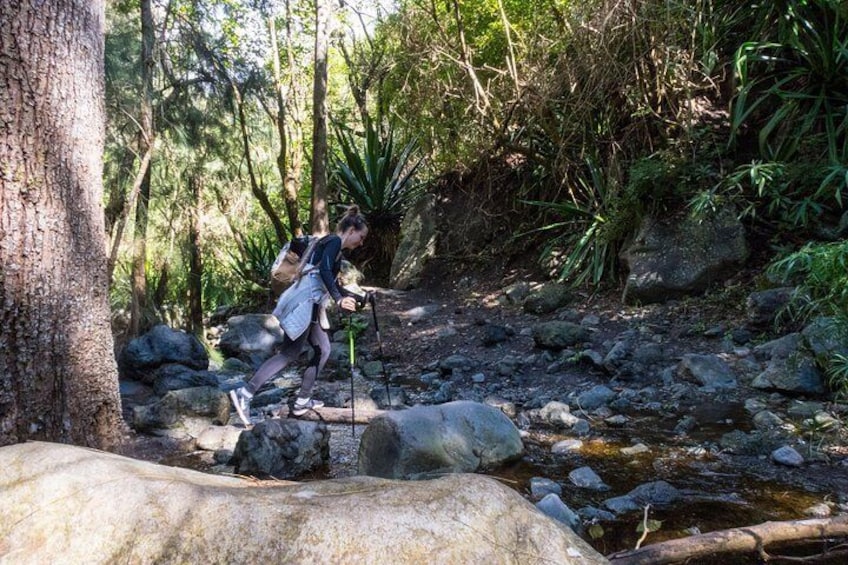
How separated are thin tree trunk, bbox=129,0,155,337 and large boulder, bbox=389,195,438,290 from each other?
3692 mm

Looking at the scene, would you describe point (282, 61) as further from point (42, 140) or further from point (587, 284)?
point (42, 140)

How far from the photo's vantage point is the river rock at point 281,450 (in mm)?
3420

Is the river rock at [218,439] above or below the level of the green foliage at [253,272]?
below

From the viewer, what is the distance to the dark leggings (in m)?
4.32

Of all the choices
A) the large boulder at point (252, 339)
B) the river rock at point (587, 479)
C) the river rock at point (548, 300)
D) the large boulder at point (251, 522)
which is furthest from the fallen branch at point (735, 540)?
the large boulder at point (252, 339)

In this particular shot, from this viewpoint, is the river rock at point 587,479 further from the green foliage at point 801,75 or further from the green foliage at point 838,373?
the green foliage at point 801,75

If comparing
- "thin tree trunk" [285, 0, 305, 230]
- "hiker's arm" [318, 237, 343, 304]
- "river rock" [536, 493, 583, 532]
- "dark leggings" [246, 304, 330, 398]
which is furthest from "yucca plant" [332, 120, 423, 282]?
"river rock" [536, 493, 583, 532]

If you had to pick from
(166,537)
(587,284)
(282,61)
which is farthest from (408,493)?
(282,61)

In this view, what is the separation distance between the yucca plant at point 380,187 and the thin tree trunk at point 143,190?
3.37 metres

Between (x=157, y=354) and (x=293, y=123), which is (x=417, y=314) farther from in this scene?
(x=293, y=123)

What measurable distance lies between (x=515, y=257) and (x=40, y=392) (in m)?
7.05

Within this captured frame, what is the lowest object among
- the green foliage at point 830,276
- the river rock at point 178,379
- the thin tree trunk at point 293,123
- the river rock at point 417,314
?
the river rock at point 178,379

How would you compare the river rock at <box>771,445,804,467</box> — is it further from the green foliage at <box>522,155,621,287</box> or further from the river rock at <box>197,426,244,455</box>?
the green foliage at <box>522,155,621,287</box>

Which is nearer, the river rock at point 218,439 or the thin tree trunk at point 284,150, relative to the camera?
the river rock at point 218,439
